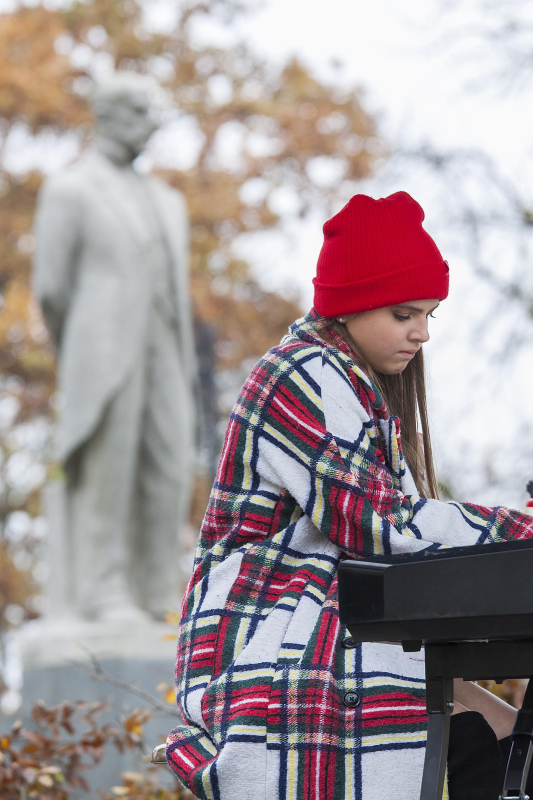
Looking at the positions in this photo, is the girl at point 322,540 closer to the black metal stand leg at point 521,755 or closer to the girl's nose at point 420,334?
the girl's nose at point 420,334

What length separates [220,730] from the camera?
1.80 metres

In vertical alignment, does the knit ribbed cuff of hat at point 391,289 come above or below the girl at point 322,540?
above

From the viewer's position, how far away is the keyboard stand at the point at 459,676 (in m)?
1.60

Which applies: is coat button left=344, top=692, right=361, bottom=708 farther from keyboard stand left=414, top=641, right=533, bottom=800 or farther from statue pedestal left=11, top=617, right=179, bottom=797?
statue pedestal left=11, top=617, right=179, bottom=797

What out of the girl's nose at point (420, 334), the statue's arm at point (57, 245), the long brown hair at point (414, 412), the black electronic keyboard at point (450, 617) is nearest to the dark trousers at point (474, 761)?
the black electronic keyboard at point (450, 617)

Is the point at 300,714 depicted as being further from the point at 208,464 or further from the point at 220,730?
the point at 208,464

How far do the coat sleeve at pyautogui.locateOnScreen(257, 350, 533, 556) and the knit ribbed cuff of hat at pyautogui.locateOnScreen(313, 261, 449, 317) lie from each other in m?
0.12

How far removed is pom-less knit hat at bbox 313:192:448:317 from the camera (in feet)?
6.51

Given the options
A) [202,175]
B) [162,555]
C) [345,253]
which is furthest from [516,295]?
[202,175]

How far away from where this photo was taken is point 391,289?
1980 mm

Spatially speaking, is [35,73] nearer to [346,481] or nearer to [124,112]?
[124,112]

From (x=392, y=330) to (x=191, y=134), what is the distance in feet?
44.2

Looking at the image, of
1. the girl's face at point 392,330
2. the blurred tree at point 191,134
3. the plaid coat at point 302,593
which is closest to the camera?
the plaid coat at point 302,593

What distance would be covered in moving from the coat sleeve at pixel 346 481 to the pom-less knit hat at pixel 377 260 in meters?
0.13
